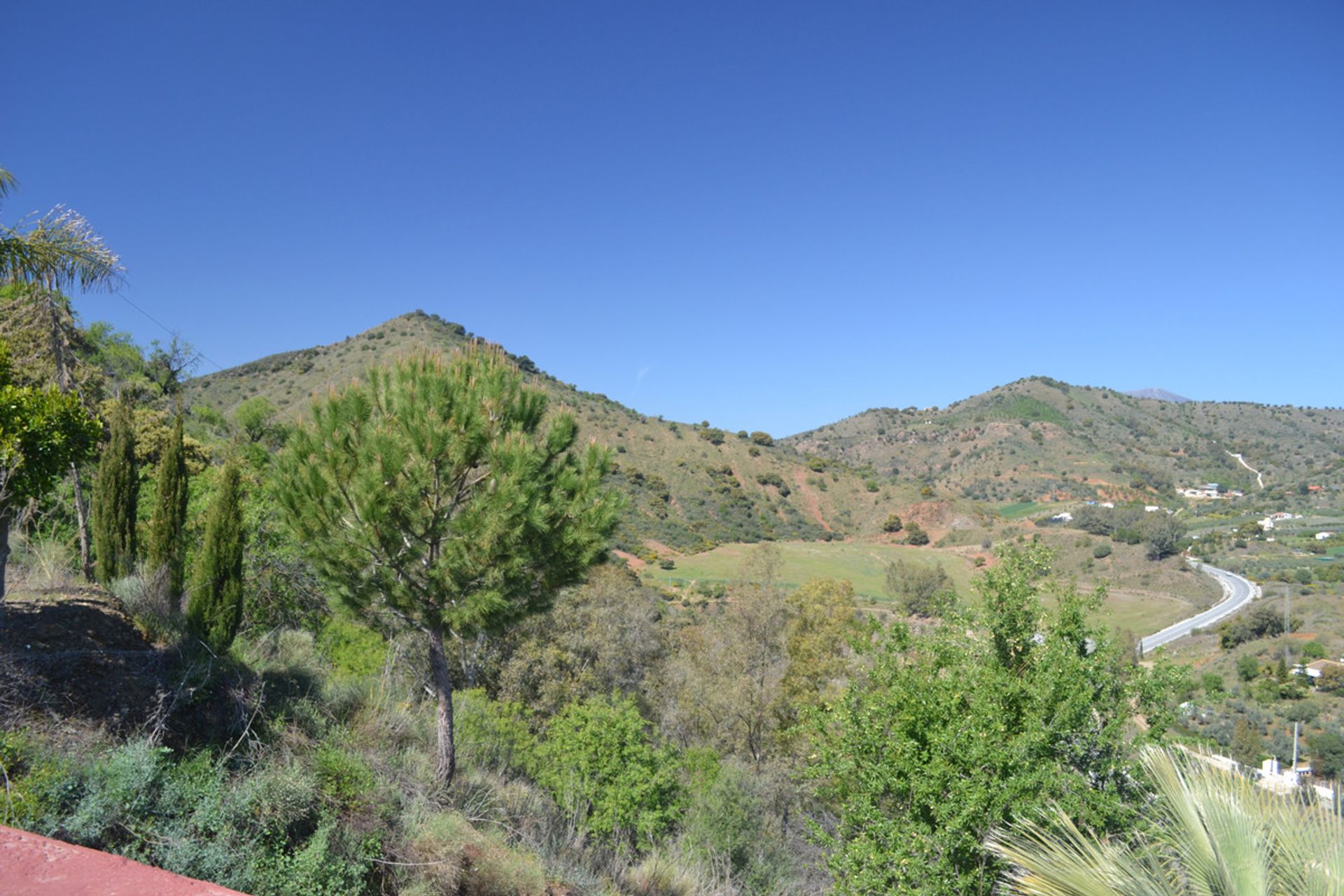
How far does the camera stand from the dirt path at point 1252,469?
89.6m

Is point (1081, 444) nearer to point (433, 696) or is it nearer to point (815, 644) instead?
point (815, 644)

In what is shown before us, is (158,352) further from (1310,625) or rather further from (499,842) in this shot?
(1310,625)

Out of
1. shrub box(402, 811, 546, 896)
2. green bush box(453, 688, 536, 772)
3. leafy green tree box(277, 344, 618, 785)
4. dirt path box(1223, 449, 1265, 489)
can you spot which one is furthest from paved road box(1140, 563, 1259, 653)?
dirt path box(1223, 449, 1265, 489)

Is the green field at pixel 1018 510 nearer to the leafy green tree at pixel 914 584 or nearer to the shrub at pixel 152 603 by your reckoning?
the leafy green tree at pixel 914 584

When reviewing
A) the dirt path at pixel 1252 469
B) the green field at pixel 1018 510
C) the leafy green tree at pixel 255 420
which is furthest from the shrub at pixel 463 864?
the dirt path at pixel 1252 469

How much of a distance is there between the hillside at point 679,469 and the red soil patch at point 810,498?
0.10 metres

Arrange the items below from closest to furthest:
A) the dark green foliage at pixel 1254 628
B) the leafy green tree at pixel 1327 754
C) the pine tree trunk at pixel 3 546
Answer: the pine tree trunk at pixel 3 546 < the leafy green tree at pixel 1327 754 < the dark green foliage at pixel 1254 628

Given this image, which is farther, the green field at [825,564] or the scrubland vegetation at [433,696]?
the green field at [825,564]

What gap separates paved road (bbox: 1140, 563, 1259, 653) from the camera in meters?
40.1

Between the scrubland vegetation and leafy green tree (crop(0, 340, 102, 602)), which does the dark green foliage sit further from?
leafy green tree (crop(0, 340, 102, 602))

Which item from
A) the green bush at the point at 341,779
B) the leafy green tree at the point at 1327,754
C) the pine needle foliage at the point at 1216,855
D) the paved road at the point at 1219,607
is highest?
the pine needle foliage at the point at 1216,855

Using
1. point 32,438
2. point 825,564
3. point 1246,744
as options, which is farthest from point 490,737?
point 825,564

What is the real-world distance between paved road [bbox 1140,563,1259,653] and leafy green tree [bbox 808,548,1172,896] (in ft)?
111

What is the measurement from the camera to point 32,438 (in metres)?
5.47
